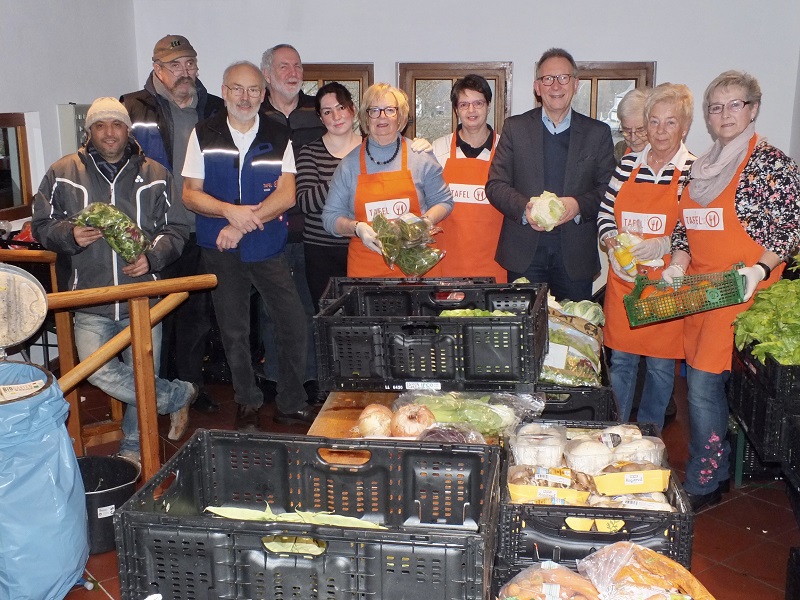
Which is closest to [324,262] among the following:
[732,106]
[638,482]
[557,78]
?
[557,78]

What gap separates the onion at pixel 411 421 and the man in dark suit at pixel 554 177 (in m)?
1.65

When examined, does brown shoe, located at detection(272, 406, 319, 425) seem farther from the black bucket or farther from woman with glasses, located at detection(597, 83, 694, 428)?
woman with glasses, located at detection(597, 83, 694, 428)

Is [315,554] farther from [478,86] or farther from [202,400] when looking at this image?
[202,400]

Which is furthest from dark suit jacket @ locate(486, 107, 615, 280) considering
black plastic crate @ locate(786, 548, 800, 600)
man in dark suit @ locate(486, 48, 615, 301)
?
black plastic crate @ locate(786, 548, 800, 600)

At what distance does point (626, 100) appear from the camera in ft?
13.8

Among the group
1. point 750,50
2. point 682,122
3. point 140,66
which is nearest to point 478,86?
point 682,122

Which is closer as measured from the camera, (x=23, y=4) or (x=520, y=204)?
(x=520, y=204)

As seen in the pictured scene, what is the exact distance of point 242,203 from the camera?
4.36 metres

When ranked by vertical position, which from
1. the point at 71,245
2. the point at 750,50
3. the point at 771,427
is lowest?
the point at 771,427

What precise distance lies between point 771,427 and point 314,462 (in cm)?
176

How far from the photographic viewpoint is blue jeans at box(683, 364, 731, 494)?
11.7 ft

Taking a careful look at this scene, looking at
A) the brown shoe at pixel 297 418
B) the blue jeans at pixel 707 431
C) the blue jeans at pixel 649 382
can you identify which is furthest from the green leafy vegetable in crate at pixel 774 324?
the brown shoe at pixel 297 418

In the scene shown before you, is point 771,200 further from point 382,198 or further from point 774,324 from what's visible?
point 382,198

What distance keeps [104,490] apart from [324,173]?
2.11m
